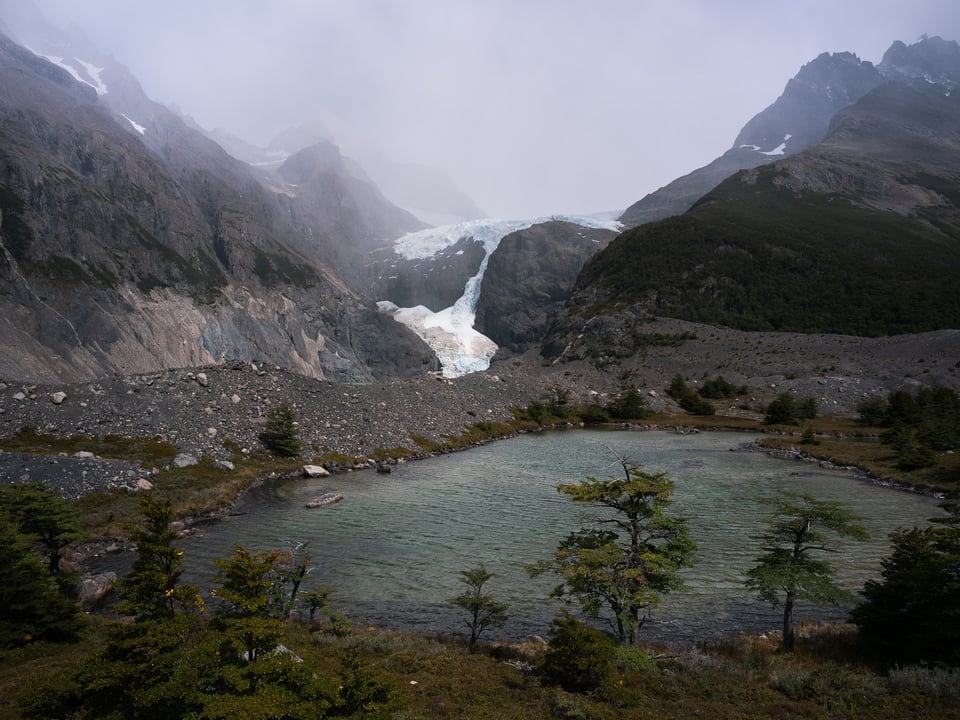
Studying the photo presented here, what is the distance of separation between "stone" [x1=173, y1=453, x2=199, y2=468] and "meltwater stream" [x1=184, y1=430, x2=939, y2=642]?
215 inches

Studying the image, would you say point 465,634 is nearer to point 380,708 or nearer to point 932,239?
point 380,708

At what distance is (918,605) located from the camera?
13156 mm

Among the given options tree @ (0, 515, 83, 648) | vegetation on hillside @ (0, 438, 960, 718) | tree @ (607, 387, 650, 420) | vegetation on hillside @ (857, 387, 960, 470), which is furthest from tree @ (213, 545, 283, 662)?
tree @ (607, 387, 650, 420)

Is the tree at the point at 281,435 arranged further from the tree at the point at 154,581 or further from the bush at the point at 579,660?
the bush at the point at 579,660

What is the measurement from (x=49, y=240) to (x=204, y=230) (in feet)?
253

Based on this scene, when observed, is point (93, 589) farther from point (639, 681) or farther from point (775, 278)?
point (775, 278)

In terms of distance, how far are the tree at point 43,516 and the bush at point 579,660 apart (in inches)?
668

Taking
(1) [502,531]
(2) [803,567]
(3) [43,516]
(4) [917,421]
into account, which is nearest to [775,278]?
(4) [917,421]

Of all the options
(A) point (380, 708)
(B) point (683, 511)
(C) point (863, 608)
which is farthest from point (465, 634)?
(B) point (683, 511)

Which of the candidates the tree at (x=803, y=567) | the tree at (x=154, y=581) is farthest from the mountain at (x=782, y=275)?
the tree at (x=154, y=581)

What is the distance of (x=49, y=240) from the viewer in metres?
124

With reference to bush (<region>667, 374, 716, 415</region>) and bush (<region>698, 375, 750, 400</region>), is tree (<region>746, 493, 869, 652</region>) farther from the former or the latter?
bush (<region>698, 375, 750, 400</region>)

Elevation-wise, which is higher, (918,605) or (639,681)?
(918,605)

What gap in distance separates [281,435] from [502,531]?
80.8 ft
